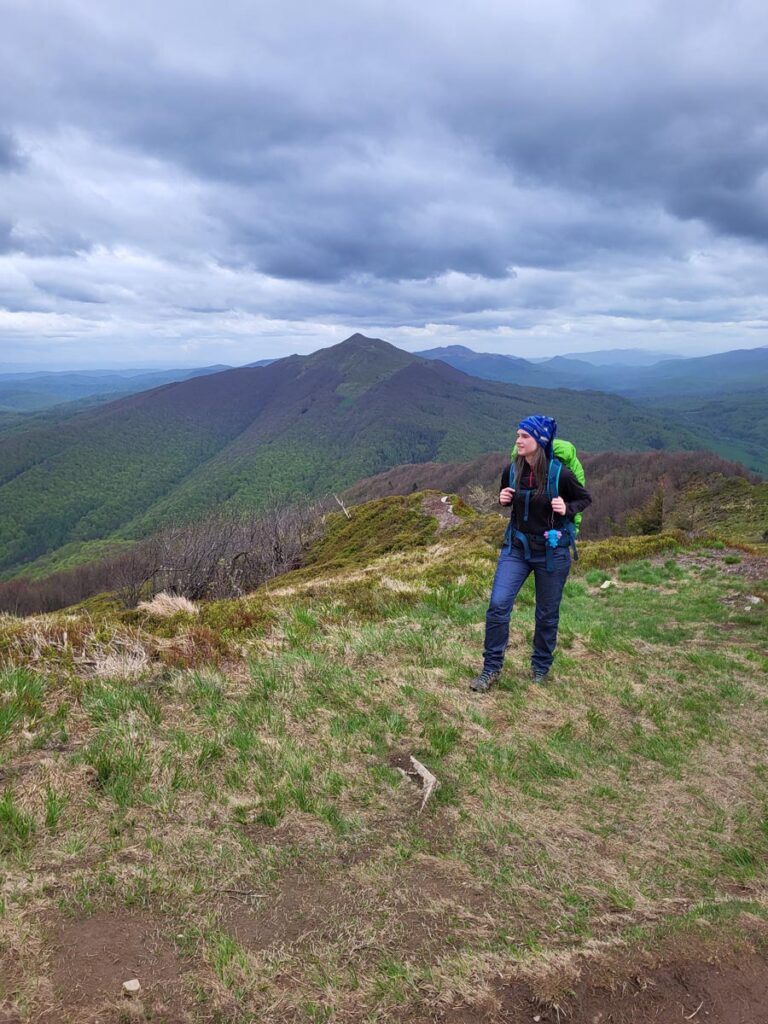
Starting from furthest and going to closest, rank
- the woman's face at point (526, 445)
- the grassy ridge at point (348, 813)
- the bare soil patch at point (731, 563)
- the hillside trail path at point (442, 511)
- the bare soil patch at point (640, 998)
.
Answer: the hillside trail path at point (442, 511), the bare soil patch at point (731, 563), the woman's face at point (526, 445), the grassy ridge at point (348, 813), the bare soil patch at point (640, 998)

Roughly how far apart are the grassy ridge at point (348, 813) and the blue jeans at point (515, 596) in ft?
1.58

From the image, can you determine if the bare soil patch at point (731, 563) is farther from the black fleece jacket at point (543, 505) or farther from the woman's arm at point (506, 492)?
the woman's arm at point (506, 492)

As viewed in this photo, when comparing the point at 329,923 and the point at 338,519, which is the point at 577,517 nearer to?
the point at 329,923

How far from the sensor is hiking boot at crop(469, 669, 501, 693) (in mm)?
6895

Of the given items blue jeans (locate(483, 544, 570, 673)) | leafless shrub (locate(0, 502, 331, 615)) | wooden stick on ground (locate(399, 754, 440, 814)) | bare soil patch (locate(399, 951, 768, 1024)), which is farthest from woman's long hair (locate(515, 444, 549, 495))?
leafless shrub (locate(0, 502, 331, 615))

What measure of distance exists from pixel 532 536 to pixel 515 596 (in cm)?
79

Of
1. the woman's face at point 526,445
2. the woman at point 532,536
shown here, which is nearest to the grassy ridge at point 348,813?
the woman at point 532,536

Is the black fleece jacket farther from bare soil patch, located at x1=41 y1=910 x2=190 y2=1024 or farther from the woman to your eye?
bare soil patch, located at x1=41 y1=910 x2=190 y2=1024

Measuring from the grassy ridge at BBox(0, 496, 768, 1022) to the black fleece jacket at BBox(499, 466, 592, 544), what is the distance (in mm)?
2083

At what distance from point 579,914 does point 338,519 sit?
68.7 metres

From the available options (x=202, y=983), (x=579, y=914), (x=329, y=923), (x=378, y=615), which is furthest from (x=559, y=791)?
(x=378, y=615)

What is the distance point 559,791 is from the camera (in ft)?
16.6

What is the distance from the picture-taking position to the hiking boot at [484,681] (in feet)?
22.6

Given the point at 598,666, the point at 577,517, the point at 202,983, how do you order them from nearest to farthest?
the point at 202,983
the point at 577,517
the point at 598,666
